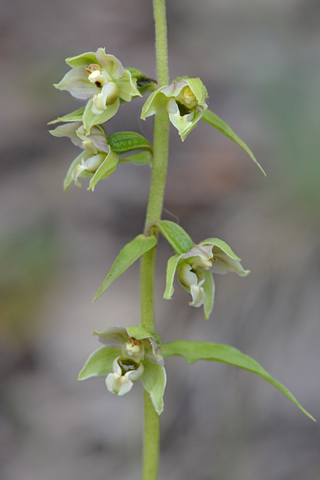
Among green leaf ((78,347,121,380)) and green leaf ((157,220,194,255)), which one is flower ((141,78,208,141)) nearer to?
green leaf ((157,220,194,255))

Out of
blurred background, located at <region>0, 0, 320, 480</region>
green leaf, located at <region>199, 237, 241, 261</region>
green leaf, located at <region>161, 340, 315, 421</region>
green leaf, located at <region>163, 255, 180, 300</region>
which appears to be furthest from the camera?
blurred background, located at <region>0, 0, 320, 480</region>

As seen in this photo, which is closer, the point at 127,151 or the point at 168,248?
the point at 127,151

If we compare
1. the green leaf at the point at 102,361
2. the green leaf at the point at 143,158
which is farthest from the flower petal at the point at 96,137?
the green leaf at the point at 102,361

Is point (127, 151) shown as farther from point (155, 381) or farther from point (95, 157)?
point (155, 381)

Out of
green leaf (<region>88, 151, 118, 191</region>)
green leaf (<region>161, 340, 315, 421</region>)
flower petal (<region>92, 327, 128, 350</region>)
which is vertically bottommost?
green leaf (<region>161, 340, 315, 421</region>)

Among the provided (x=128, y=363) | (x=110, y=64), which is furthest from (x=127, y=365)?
(x=110, y=64)

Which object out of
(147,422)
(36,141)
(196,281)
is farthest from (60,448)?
(36,141)

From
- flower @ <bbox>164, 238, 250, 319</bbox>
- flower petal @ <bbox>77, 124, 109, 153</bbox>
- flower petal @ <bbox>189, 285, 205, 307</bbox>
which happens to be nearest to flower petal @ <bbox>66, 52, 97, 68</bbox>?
flower petal @ <bbox>77, 124, 109, 153</bbox>

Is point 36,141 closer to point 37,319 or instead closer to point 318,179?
point 37,319
